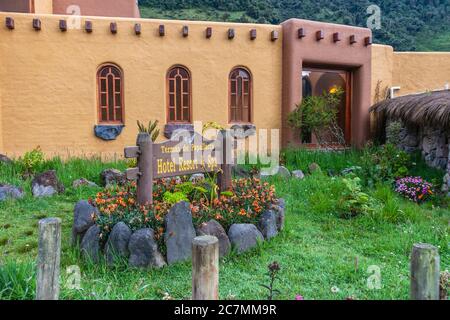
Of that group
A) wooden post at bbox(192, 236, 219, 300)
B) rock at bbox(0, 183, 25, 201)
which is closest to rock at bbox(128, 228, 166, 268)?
wooden post at bbox(192, 236, 219, 300)

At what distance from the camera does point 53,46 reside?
8.65 m

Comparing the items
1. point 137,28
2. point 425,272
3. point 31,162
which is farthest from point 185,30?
point 425,272

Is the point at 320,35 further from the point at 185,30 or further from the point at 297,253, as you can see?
the point at 297,253

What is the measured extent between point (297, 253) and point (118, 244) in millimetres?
1951

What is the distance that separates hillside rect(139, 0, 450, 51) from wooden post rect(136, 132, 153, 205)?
1810cm

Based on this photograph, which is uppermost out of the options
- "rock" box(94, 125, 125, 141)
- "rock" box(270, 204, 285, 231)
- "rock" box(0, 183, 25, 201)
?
"rock" box(94, 125, 125, 141)

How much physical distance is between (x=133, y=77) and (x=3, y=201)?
417 cm

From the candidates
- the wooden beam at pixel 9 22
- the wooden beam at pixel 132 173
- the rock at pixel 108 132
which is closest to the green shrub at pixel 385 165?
the wooden beam at pixel 132 173

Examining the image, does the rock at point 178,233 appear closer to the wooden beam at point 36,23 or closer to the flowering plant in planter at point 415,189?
the flowering plant in planter at point 415,189

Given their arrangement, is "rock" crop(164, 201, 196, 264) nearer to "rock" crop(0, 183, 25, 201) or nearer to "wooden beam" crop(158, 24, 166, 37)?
"rock" crop(0, 183, 25, 201)

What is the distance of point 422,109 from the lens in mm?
8086

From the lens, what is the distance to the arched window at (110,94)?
909cm

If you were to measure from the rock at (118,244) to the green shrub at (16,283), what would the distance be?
40.5 inches

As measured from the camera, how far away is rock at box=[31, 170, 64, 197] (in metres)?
6.71
